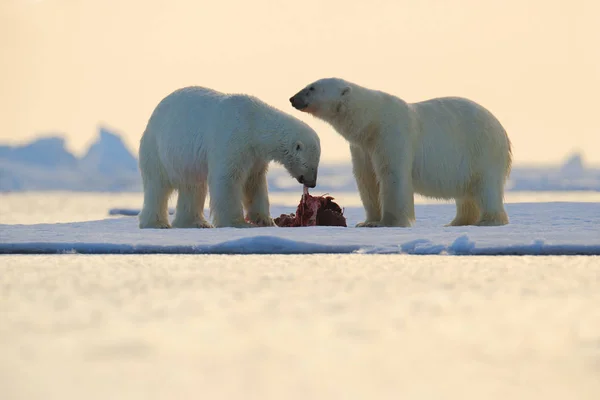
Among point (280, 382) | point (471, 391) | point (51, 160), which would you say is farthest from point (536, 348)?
point (51, 160)

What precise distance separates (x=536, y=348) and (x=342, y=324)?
0.68 metres

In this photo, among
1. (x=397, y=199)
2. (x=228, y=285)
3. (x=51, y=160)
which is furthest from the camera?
(x=51, y=160)

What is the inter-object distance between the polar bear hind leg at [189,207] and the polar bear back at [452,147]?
1.91 metres

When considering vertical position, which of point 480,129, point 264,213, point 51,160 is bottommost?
point 264,213

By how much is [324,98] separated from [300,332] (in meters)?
5.08

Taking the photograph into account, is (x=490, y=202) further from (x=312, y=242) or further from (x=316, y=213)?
(x=312, y=242)

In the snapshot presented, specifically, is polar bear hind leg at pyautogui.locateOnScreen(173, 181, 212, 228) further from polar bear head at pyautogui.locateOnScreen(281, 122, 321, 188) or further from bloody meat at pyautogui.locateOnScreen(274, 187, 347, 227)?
polar bear head at pyautogui.locateOnScreen(281, 122, 321, 188)

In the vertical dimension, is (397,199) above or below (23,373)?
above

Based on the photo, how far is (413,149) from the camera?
26.5ft

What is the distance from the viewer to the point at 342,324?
3229 mm

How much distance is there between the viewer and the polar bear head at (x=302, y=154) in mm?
7824

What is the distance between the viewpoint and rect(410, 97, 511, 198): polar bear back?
322 inches

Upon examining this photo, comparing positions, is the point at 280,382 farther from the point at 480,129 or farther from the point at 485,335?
the point at 480,129

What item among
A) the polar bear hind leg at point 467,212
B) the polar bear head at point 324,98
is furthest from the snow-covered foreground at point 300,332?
the polar bear hind leg at point 467,212
